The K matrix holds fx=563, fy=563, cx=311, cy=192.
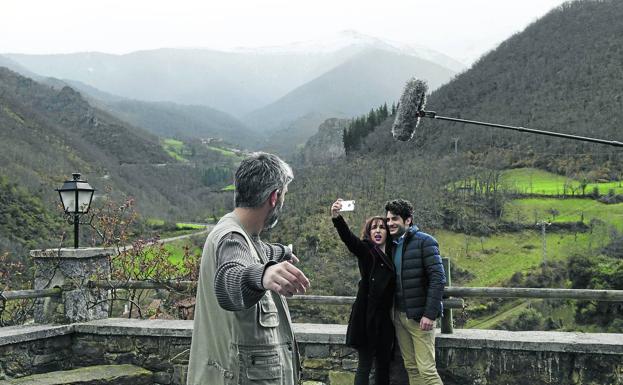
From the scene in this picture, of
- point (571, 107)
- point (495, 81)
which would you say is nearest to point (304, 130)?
point (495, 81)

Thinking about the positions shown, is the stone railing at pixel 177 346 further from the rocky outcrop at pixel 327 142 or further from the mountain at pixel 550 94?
the rocky outcrop at pixel 327 142

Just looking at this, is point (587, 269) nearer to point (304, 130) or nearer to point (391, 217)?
point (391, 217)

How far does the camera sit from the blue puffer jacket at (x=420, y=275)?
3.86 m

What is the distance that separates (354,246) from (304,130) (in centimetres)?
17674

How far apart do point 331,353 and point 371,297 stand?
0.98m

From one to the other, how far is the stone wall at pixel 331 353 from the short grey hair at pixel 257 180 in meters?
2.97

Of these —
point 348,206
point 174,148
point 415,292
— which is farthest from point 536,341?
point 174,148

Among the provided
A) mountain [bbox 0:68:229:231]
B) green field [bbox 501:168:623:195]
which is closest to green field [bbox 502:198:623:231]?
green field [bbox 501:168:623:195]

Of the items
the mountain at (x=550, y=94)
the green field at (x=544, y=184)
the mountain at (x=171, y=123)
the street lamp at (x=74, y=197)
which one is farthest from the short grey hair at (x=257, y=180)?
the mountain at (x=171, y=123)

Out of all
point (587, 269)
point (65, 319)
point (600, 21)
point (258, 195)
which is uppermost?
point (600, 21)

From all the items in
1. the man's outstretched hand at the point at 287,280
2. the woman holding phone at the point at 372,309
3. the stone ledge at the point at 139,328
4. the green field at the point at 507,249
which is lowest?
the green field at the point at 507,249

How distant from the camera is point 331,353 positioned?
4.73m

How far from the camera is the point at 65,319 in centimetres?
528

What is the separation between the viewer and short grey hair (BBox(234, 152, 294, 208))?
1.93 m
